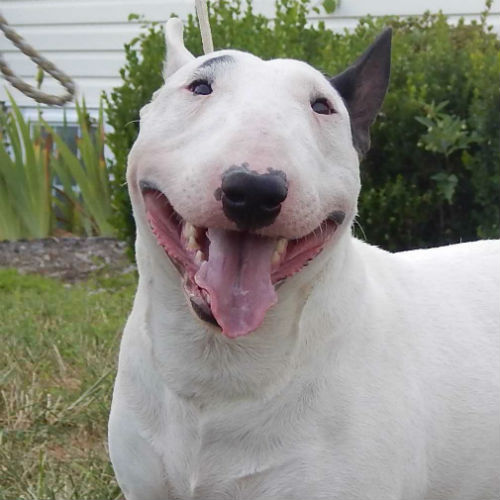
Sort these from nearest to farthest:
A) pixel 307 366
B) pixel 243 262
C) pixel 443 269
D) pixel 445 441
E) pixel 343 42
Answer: pixel 243 262
pixel 307 366
pixel 445 441
pixel 443 269
pixel 343 42

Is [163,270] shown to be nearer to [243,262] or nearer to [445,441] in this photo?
[243,262]

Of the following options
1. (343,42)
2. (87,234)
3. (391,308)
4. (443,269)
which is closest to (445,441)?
(391,308)

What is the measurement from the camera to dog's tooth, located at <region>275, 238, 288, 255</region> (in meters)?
2.41

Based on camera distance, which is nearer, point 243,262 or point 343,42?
point 243,262

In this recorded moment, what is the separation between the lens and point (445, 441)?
113 inches

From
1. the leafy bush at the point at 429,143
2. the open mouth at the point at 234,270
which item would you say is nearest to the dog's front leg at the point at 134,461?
the open mouth at the point at 234,270

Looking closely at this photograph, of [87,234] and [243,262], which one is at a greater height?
[243,262]

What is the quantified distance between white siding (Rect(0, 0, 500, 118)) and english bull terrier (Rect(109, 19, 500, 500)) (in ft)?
24.7

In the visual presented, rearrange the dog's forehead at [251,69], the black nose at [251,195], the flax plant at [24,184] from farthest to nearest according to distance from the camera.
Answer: the flax plant at [24,184], the dog's forehead at [251,69], the black nose at [251,195]

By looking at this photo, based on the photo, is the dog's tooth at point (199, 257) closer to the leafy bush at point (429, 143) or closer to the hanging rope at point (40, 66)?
the hanging rope at point (40, 66)

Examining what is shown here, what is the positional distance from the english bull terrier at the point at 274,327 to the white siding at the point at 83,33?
7.54 m

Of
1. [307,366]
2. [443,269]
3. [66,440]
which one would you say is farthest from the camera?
[66,440]

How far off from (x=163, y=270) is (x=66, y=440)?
191 centimetres

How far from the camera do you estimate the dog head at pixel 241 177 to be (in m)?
2.24
